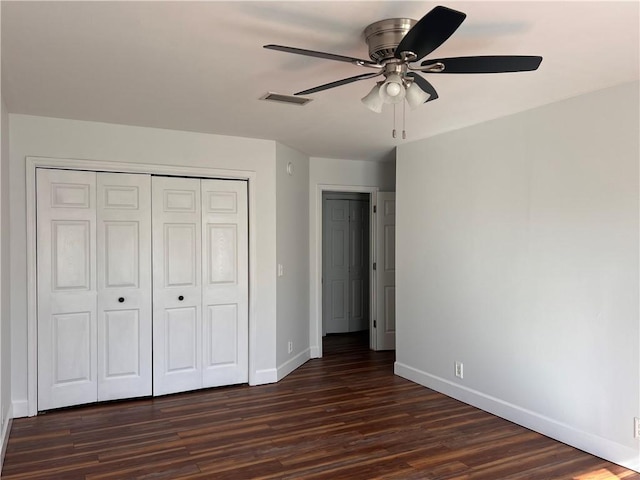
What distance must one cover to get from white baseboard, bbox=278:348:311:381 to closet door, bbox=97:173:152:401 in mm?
1252

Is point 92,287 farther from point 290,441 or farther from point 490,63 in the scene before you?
point 490,63

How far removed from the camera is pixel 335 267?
7.46m

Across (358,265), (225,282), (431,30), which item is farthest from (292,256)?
(431,30)

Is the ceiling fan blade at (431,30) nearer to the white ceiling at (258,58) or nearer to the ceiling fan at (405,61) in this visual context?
the ceiling fan at (405,61)

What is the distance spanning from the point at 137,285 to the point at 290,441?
6.24 ft

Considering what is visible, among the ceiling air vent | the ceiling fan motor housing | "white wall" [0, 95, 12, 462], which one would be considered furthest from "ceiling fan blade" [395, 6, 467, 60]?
"white wall" [0, 95, 12, 462]

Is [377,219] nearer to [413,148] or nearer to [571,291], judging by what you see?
[413,148]

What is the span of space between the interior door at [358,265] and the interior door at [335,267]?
7cm

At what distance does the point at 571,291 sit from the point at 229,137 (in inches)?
122

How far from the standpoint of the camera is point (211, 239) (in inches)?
187

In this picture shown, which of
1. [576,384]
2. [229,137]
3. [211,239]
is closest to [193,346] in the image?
[211,239]

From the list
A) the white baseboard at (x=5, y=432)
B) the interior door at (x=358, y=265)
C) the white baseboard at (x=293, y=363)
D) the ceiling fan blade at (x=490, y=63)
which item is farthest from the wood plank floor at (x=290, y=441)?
the interior door at (x=358, y=265)

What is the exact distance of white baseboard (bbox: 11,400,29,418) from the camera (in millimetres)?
3943

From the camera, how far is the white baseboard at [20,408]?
12.9 ft
